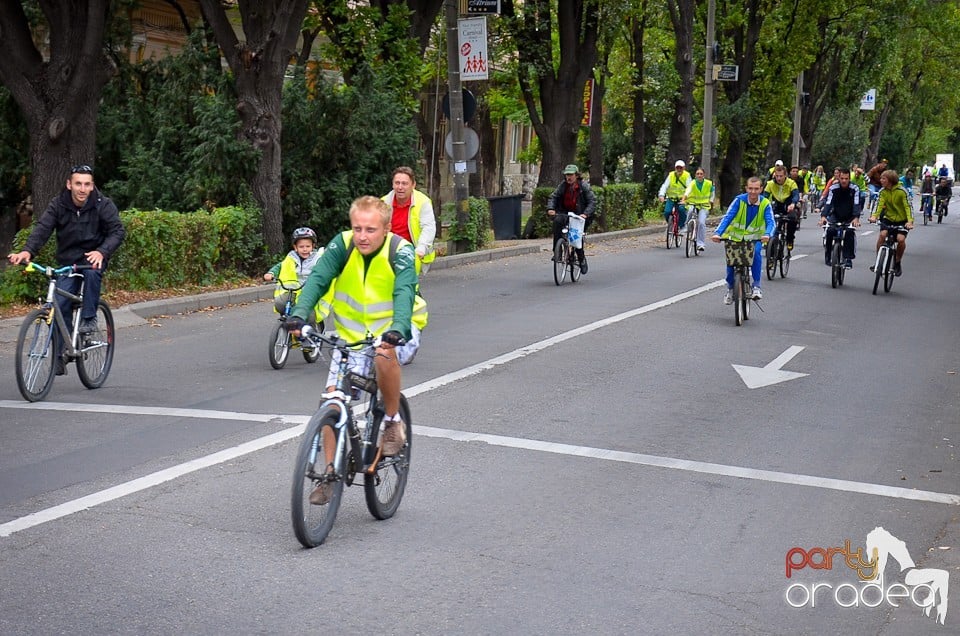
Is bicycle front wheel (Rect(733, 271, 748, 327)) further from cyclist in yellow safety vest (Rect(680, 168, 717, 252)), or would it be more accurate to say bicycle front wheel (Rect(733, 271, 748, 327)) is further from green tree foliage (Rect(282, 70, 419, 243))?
cyclist in yellow safety vest (Rect(680, 168, 717, 252))

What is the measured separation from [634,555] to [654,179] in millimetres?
39766

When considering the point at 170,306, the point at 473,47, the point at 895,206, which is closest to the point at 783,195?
the point at 895,206

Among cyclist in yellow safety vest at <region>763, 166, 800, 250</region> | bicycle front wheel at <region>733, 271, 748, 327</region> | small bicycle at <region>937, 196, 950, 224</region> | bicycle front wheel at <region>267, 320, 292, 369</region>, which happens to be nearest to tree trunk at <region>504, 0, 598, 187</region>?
cyclist in yellow safety vest at <region>763, 166, 800, 250</region>

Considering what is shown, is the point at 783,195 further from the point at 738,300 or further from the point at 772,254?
the point at 738,300

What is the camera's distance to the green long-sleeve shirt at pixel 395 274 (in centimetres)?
652

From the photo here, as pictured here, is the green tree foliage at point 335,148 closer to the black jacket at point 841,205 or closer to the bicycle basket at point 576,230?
the bicycle basket at point 576,230

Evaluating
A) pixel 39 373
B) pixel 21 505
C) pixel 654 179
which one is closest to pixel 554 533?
pixel 21 505

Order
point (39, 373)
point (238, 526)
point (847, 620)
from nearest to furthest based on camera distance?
1. point (847, 620)
2. point (238, 526)
3. point (39, 373)

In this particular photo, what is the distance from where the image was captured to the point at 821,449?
9.34m

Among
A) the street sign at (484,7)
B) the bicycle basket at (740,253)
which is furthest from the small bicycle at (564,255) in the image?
the street sign at (484,7)

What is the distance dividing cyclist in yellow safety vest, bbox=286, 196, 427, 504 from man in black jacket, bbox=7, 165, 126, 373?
4.38m

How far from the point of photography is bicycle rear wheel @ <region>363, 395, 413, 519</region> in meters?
6.84

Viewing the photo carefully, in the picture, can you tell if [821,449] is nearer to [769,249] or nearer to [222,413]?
A: [222,413]

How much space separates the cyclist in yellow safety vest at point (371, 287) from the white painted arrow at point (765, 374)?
5.83 metres
